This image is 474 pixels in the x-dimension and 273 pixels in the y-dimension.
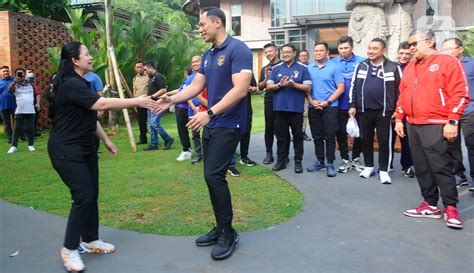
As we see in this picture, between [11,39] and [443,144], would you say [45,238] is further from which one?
[11,39]

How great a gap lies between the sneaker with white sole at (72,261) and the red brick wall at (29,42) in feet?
33.8

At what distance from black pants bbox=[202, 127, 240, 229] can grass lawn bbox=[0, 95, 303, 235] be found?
0.64 m

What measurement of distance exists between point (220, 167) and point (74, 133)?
3.94 ft

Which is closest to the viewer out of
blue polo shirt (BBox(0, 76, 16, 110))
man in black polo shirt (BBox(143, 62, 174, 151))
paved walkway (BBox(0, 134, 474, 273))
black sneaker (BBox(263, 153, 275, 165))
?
paved walkway (BBox(0, 134, 474, 273))

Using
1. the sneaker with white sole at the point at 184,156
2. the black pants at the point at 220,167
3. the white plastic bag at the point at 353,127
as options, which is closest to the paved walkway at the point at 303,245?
the black pants at the point at 220,167

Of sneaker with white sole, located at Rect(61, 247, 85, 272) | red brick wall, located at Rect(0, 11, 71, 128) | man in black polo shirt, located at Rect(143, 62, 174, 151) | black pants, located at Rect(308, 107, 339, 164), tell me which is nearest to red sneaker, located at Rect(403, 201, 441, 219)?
black pants, located at Rect(308, 107, 339, 164)

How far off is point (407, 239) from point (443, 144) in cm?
106

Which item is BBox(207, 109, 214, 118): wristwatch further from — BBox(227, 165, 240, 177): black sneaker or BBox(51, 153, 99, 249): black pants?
BBox(227, 165, 240, 177): black sneaker

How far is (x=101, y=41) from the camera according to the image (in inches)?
514

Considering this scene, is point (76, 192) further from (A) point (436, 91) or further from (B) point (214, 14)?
(A) point (436, 91)

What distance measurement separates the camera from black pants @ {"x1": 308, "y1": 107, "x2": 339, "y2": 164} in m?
6.57

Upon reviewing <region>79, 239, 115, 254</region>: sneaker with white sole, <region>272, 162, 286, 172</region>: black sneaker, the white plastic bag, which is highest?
the white plastic bag

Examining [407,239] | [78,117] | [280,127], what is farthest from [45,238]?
[280,127]

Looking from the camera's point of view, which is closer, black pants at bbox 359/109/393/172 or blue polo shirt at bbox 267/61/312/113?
black pants at bbox 359/109/393/172
